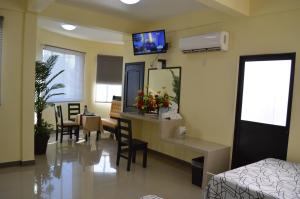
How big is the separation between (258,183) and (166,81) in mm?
2899

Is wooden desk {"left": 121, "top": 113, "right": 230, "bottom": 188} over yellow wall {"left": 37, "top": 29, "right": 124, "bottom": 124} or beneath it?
beneath

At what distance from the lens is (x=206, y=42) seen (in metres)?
4.00

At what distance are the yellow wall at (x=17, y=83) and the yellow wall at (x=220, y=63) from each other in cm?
248

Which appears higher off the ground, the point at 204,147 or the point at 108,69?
the point at 108,69

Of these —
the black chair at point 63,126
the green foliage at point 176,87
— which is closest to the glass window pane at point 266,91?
the green foliage at point 176,87

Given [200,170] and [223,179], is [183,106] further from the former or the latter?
[223,179]

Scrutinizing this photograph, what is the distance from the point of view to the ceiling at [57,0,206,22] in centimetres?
404

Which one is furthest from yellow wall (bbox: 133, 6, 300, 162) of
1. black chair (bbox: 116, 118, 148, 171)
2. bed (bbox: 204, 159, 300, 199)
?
black chair (bbox: 116, 118, 148, 171)

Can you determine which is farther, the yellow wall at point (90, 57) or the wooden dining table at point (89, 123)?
the yellow wall at point (90, 57)

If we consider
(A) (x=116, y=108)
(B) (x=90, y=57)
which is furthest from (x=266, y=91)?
(B) (x=90, y=57)

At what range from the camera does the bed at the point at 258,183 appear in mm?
2225

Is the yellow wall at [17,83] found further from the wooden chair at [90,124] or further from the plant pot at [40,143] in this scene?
the wooden chair at [90,124]

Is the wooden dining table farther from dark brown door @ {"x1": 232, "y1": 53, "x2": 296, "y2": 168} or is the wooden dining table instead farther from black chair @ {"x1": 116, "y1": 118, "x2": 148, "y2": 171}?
dark brown door @ {"x1": 232, "y1": 53, "x2": 296, "y2": 168}

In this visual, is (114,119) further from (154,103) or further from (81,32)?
(81,32)
